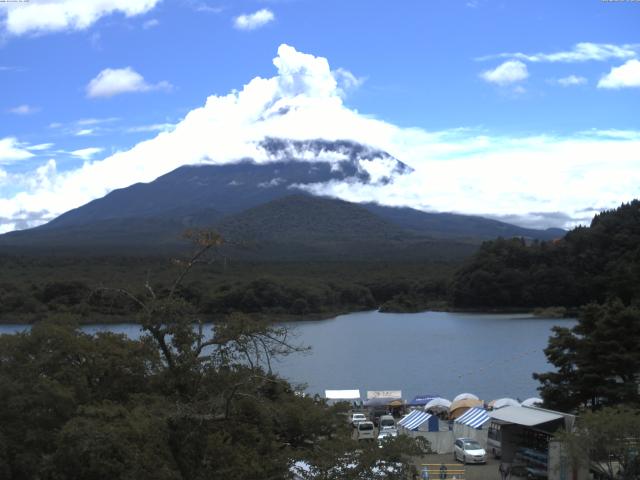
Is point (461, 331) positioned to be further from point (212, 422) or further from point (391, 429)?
point (212, 422)

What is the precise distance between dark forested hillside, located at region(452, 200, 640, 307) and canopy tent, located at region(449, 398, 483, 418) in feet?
124

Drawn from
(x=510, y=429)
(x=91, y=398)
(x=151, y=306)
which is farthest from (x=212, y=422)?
(x=510, y=429)

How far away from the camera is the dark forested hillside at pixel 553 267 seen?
6097 cm

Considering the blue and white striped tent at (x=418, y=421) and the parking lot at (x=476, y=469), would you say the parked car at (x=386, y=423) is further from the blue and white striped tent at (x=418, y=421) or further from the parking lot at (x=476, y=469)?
the parking lot at (x=476, y=469)

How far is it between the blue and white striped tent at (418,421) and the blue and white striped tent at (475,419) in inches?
22.6

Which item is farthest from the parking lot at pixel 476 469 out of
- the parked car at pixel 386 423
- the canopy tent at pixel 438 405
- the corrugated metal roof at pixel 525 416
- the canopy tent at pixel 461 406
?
the canopy tent at pixel 438 405

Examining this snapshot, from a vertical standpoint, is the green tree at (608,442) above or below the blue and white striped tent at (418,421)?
above

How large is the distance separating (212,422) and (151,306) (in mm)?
1177

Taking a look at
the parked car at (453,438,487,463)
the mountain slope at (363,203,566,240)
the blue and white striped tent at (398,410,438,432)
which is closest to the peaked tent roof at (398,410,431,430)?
the blue and white striped tent at (398,410,438,432)

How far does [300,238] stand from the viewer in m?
118

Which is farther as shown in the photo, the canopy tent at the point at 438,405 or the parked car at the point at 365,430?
the canopy tent at the point at 438,405

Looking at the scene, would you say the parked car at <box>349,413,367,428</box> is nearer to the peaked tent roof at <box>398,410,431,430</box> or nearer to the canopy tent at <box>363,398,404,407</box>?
the peaked tent roof at <box>398,410,431,430</box>

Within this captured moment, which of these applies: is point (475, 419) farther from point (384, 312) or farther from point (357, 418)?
point (384, 312)

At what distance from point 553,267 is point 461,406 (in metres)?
44.3
